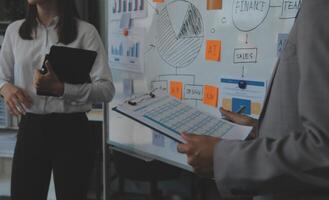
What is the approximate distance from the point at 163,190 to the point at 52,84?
56.1 inches

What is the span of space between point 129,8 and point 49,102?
723mm

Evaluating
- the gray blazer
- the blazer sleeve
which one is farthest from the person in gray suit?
the blazer sleeve

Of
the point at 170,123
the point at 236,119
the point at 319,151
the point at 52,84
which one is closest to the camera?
the point at 319,151

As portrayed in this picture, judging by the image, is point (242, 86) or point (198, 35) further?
point (198, 35)

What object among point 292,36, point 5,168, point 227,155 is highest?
point 292,36

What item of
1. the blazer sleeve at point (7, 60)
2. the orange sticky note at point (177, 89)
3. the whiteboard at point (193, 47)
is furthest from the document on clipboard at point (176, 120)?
the blazer sleeve at point (7, 60)

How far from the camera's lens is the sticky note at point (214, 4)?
1.64 meters

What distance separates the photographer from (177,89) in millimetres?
1866

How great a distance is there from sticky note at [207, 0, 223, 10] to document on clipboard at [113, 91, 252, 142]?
76cm

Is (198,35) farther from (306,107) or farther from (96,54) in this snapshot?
(306,107)

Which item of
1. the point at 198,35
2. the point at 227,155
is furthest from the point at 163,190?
the point at 227,155

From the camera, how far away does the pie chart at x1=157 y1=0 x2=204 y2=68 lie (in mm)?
1740

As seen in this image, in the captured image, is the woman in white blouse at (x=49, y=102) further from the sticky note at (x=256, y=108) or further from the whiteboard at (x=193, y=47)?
the sticky note at (x=256, y=108)

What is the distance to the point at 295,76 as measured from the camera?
678 millimetres
